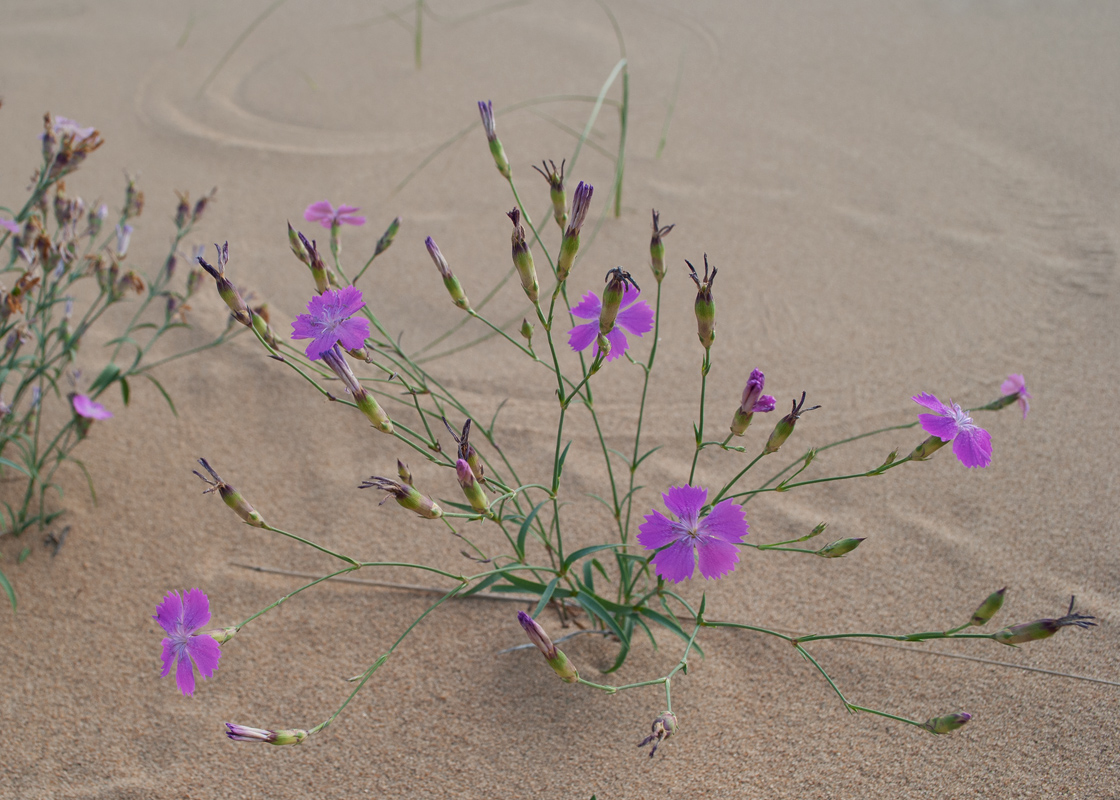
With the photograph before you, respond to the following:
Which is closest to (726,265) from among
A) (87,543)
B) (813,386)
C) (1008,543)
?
(813,386)

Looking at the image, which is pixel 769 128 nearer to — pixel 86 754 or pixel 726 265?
pixel 726 265

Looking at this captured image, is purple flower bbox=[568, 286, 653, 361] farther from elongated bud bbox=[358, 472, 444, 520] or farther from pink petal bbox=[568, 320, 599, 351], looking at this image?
elongated bud bbox=[358, 472, 444, 520]

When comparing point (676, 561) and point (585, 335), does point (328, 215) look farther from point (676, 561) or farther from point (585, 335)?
point (676, 561)

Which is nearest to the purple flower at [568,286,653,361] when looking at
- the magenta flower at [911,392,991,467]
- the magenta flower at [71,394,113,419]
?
the magenta flower at [911,392,991,467]

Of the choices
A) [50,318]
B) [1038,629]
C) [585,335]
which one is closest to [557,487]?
[585,335]

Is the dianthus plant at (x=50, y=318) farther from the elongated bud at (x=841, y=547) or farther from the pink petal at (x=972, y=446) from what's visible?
the pink petal at (x=972, y=446)

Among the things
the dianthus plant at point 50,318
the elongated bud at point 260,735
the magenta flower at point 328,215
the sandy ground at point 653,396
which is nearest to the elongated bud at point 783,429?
the sandy ground at point 653,396
